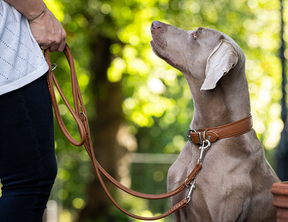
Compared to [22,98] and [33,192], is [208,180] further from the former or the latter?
[22,98]

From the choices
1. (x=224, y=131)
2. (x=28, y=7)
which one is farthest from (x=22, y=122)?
(x=224, y=131)

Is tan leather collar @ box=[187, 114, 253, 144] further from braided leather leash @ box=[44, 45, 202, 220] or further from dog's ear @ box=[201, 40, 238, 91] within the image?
dog's ear @ box=[201, 40, 238, 91]

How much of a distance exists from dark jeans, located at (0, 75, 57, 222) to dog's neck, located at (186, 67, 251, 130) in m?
1.11

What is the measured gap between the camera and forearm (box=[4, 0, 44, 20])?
154 centimetres

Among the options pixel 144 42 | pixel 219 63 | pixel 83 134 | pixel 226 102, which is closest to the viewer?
pixel 83 134

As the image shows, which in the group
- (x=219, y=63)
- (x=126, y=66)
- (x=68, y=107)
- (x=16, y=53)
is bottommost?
(x=126, y=66)

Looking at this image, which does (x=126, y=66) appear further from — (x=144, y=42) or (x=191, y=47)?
(x=191, y=47)

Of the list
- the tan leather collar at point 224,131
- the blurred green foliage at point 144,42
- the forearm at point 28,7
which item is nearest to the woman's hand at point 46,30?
the forearm at point 28,7

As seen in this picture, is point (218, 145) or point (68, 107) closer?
point (68, 107)

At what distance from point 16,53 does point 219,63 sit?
1166mm

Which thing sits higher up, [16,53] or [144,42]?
[16,53]

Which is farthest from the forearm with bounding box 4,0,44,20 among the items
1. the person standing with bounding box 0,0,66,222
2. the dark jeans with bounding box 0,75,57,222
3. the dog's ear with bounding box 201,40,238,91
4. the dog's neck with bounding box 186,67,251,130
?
the dog's neck with bounding box 186,67,251,130

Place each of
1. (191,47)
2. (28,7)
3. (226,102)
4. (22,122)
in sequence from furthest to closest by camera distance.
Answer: (191,47)
(226,102)
(28,7)
(22,122)

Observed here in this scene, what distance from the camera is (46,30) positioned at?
1.64 m
